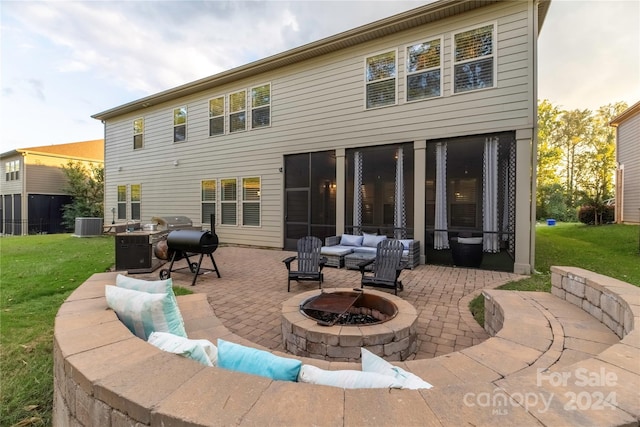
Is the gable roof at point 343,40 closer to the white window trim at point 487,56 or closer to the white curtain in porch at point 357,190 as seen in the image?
the white window trim at point 487,56

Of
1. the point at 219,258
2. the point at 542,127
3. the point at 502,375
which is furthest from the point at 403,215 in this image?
the point at 542,127

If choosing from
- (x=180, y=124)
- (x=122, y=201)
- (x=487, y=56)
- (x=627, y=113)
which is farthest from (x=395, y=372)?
(x=627, y=113)

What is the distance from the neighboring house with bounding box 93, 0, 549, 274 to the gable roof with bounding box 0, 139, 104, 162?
10.6 m

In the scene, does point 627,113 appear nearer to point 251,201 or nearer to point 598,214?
point 598,214

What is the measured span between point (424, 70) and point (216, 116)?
7.17 metres

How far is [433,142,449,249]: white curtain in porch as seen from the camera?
6828mm

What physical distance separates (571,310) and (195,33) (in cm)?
1159

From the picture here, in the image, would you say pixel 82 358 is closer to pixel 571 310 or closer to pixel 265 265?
pixel 571 310

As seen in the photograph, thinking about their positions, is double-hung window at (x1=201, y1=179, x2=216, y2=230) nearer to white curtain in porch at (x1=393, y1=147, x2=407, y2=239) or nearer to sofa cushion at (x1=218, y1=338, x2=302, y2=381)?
white curtain in porch at (x1=393, y1=147, x2=407, y2=239)

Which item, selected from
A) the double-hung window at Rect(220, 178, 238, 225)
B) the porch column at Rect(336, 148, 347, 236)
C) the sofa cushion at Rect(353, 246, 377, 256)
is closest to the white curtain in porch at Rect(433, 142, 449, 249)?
the sofa cushion at Rect(353, 246, 377, 256)

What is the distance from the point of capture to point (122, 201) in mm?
12750

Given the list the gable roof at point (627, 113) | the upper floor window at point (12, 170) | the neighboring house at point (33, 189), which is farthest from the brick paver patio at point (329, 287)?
the upper floor window at point (12, 170)

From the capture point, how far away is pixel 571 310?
2.79m

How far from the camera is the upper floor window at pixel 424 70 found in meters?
6.68
